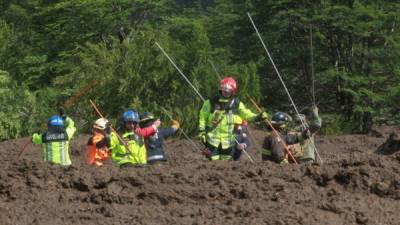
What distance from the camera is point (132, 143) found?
11734 mm

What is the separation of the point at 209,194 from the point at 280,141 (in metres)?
3.47

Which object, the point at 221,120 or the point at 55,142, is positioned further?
the point at 55,142

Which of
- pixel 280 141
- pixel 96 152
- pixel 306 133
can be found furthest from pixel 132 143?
pixel 306 133

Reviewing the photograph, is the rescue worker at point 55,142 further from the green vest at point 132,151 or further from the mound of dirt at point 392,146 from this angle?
the mound of dirt at point 392,146

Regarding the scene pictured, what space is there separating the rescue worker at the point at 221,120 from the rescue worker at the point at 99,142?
1437 millimetres

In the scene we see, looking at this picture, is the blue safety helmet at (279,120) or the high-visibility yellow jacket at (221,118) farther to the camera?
the high-visibility yellow jacket at (221,118)

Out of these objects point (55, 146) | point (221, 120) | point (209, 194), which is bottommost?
point (55, 146)

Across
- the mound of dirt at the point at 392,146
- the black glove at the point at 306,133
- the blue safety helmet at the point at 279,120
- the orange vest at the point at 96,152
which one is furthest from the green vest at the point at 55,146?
the mound of dirt at the point at 392,146

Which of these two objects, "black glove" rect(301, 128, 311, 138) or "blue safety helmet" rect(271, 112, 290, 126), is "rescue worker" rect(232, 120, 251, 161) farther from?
"black glove" rect(301, 128, 311, 138)

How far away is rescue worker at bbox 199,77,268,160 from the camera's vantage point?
12242mm

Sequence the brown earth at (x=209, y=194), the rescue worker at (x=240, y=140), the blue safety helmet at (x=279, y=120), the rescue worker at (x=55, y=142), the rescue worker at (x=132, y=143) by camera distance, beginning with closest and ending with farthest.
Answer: the brown earth at (x=209, y=194), the rescue worker at (x=132, y=143), the blue safety helmet at (x=279, y=120), the rescue worker at (x=55, y=142), the rescue worker at (x=240, y=140)

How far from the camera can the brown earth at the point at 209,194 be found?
7793 mm

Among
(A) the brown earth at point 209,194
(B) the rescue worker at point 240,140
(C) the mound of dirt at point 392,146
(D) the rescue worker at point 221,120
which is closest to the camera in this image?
(A) the brown earth at point 209,194

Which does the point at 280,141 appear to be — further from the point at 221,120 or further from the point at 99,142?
the point at 99,142
